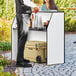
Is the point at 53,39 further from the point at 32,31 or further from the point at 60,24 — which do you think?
→ the point at 32,31

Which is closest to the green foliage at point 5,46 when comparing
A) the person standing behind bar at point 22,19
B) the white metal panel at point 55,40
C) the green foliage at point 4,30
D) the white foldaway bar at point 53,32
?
the green foliage at point 4,30

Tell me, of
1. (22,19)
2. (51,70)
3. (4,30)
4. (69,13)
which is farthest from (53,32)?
(69,13)

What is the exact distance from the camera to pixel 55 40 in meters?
5.74

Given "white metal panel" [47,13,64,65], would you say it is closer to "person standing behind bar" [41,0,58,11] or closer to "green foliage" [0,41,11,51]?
"person standing behind bar" [41,0,58,11]

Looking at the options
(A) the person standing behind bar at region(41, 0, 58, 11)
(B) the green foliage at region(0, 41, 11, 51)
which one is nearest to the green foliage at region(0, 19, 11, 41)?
(B) the green foliage at region(0, 41, 11, 51)

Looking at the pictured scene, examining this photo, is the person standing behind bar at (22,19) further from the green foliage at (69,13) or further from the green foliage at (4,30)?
the green foliage at (69,13)

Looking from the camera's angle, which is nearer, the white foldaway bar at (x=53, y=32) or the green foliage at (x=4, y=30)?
the white foldaway bar at (x=53, y=32)

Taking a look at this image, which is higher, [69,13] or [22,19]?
[69,13]

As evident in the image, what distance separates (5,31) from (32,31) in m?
1.91

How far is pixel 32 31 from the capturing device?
6.43m

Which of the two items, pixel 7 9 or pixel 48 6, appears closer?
pixel 48 6

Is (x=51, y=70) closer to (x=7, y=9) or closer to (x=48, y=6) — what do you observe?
(x=48, y=6)

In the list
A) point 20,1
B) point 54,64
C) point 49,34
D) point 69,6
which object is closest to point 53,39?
point 49,34

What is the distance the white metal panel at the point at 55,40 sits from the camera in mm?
5618
